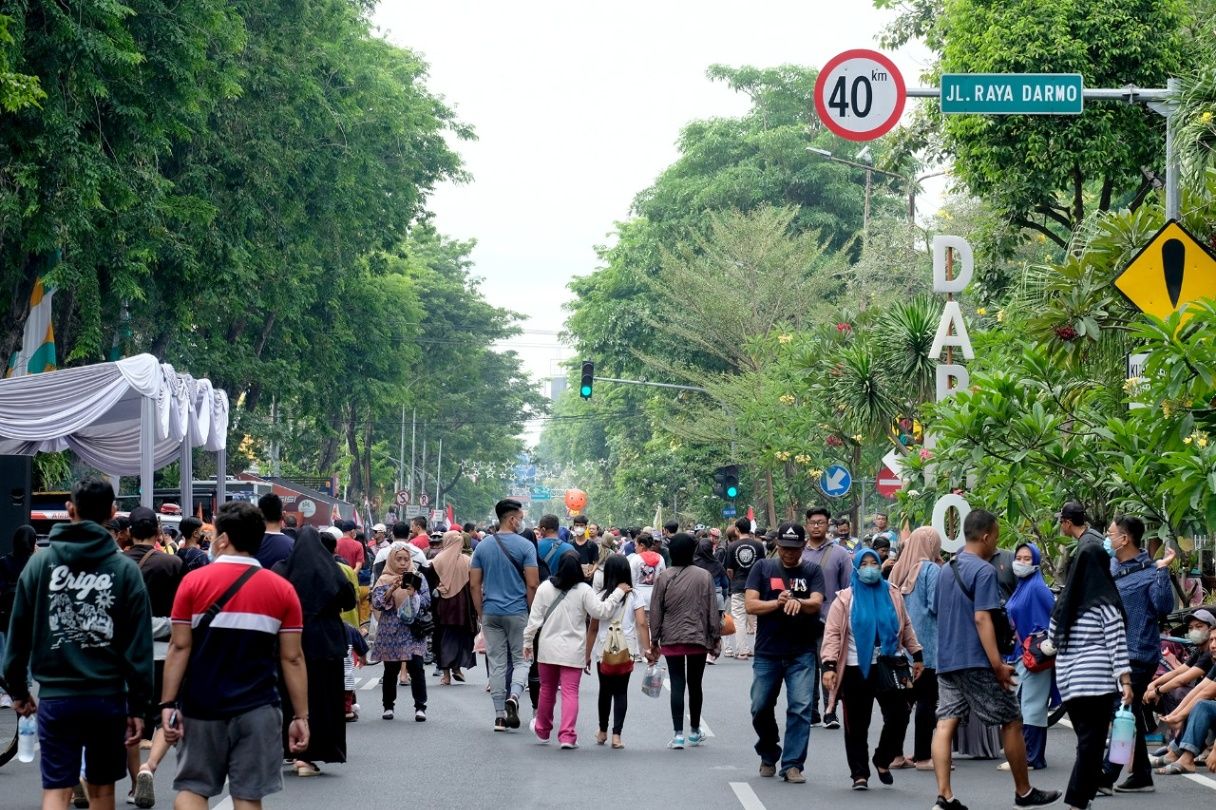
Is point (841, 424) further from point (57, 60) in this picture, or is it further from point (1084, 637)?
point (1084, 637)

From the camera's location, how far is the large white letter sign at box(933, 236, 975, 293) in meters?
21.7

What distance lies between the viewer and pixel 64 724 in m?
8.02

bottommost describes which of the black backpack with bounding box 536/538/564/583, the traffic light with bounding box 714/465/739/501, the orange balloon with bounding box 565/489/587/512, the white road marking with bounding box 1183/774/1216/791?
the white road marking with bounding box 1183/774/1216/791

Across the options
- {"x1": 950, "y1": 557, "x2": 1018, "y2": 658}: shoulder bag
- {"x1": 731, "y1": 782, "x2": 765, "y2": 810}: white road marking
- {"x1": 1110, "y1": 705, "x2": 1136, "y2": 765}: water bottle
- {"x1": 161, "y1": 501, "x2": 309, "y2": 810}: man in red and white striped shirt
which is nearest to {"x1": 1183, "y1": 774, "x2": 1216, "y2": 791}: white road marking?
{"x1": 1110, "y1": 705, "x2": 1136, "y2": 765}: water bottle

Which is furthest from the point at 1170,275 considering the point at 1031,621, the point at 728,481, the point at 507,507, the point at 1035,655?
the point at 728,481

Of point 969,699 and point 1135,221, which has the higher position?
point 1135,221

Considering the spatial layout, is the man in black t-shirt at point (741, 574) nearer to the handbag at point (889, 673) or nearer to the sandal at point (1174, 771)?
the sandal at point (1174, 771)

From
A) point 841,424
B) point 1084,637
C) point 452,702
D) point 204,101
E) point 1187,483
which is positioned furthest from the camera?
point 841,424

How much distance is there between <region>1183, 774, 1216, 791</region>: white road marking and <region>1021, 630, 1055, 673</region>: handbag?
133 centimetres

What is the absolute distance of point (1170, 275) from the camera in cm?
1273

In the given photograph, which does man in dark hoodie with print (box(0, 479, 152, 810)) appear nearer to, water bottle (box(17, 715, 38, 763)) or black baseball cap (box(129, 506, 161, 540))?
water bottle (box(17, 715, 38, 763))

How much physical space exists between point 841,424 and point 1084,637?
2073 cm

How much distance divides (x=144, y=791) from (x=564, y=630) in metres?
4.31

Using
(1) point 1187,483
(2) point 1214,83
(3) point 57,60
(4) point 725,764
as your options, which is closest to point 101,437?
(3) point 57,60
